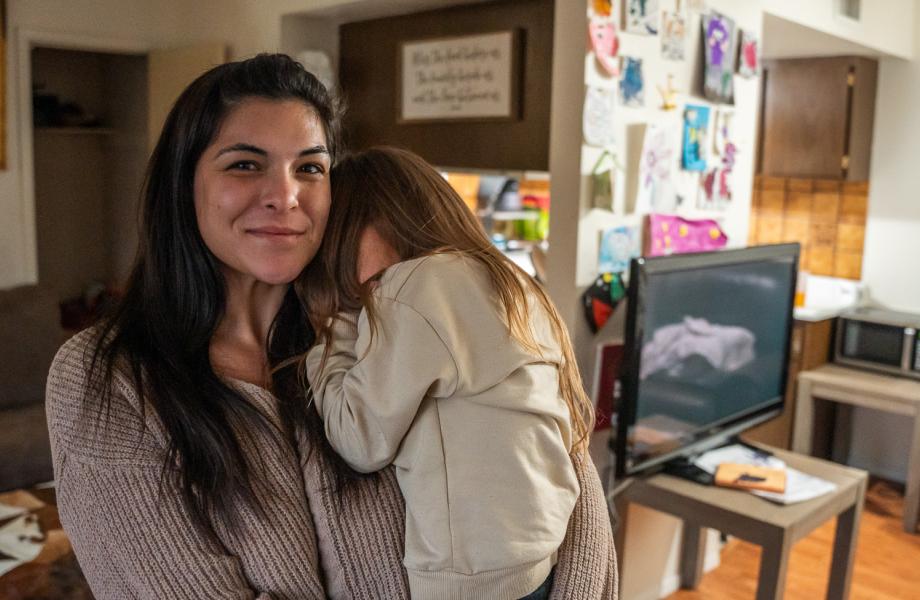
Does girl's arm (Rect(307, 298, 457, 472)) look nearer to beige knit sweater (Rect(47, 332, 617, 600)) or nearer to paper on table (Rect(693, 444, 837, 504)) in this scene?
beige knit sweater (Rect(47, 332, 617, 600))

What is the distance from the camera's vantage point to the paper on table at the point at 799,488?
2.45 meters

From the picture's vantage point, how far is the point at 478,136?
3.05 meters

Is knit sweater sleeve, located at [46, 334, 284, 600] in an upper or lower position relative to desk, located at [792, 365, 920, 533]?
upper

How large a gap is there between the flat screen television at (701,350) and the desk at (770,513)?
0.43 feet

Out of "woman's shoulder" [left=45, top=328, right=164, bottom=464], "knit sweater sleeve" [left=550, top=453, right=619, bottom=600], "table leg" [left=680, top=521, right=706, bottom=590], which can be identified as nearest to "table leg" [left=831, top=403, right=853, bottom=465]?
"table leg" [left=680, top=521, right=706, bottom=590]

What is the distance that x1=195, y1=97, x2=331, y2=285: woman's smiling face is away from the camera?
3.69 ft

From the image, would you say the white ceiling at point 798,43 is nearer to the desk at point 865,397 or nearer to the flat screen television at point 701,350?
the flat screen television at point 701,350

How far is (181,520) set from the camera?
1.03m

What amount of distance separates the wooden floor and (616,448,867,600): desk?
1.40 feet

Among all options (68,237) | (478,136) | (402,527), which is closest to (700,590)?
(478,136)

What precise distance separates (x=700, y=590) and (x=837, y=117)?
236 cm

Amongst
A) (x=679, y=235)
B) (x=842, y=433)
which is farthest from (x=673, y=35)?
(x=842, y=433)

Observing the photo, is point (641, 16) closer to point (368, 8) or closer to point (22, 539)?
point (368, 8)

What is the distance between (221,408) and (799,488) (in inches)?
77.1
